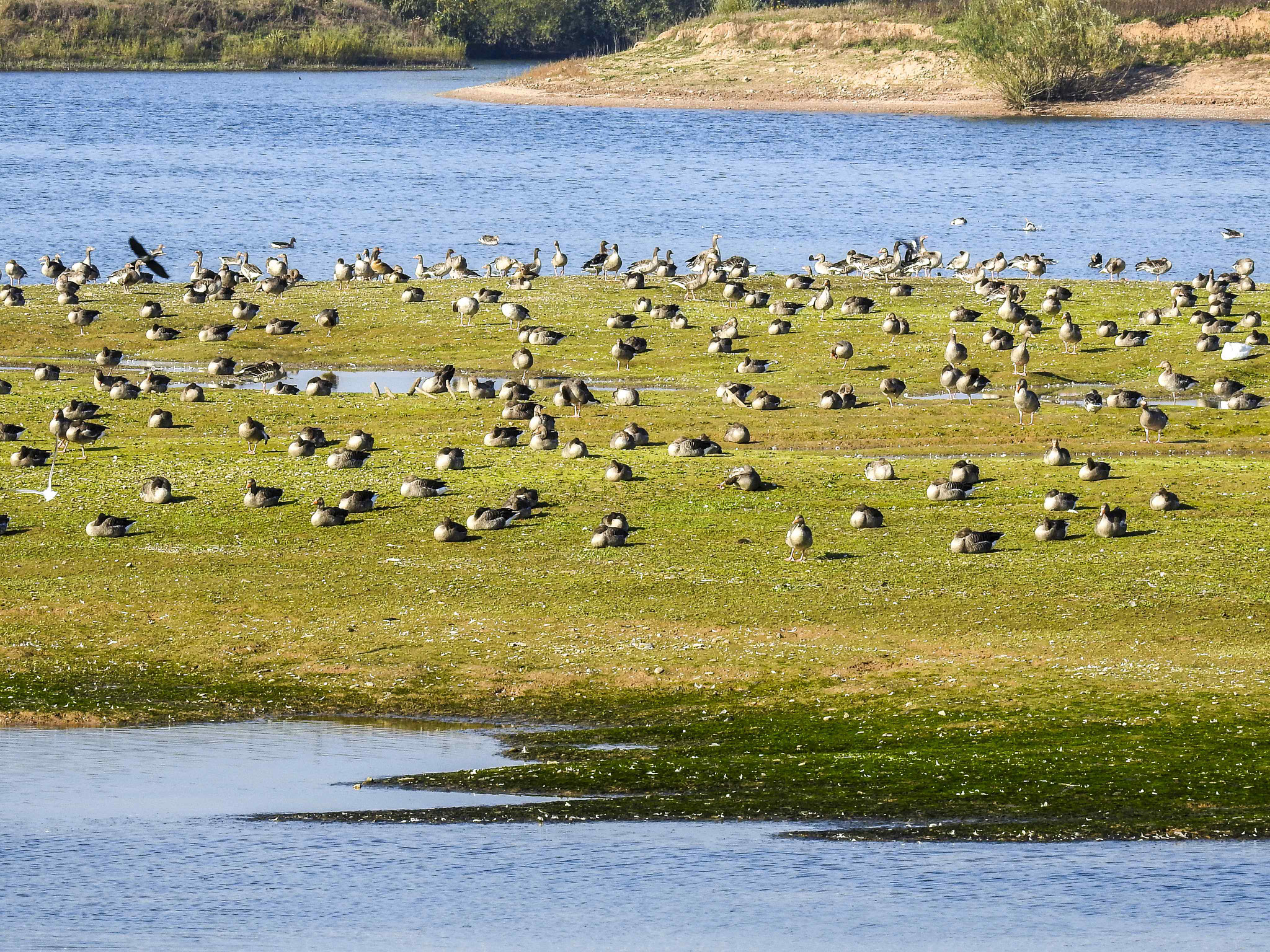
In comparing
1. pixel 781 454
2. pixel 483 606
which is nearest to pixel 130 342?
pixel 781 454

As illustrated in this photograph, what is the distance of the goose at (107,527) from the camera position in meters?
34.8

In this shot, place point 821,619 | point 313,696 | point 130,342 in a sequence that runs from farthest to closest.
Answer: point 130,342 → point 821,619 → point 313,696

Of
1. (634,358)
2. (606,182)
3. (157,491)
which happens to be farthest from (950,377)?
(606,182)

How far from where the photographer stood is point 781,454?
41.1 m

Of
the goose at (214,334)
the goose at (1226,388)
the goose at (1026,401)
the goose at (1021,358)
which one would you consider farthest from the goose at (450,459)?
the goose at (214,334)

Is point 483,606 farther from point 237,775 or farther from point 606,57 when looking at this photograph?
point 606,57

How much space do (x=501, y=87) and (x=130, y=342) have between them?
457ft

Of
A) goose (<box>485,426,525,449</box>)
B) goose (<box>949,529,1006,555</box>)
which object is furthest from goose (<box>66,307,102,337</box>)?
goose (<box>949,529,1006,555</box>)

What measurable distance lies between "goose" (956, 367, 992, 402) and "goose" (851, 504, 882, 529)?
1264 centimetres

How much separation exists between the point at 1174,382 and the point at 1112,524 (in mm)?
14614

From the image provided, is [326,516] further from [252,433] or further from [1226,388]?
[1226,388]

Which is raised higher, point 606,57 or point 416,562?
point 606,57

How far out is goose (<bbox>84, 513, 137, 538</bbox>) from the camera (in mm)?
34812

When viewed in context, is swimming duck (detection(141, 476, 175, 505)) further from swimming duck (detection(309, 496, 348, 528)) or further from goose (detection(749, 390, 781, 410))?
goose (detection(749, 390, 781, 410))
